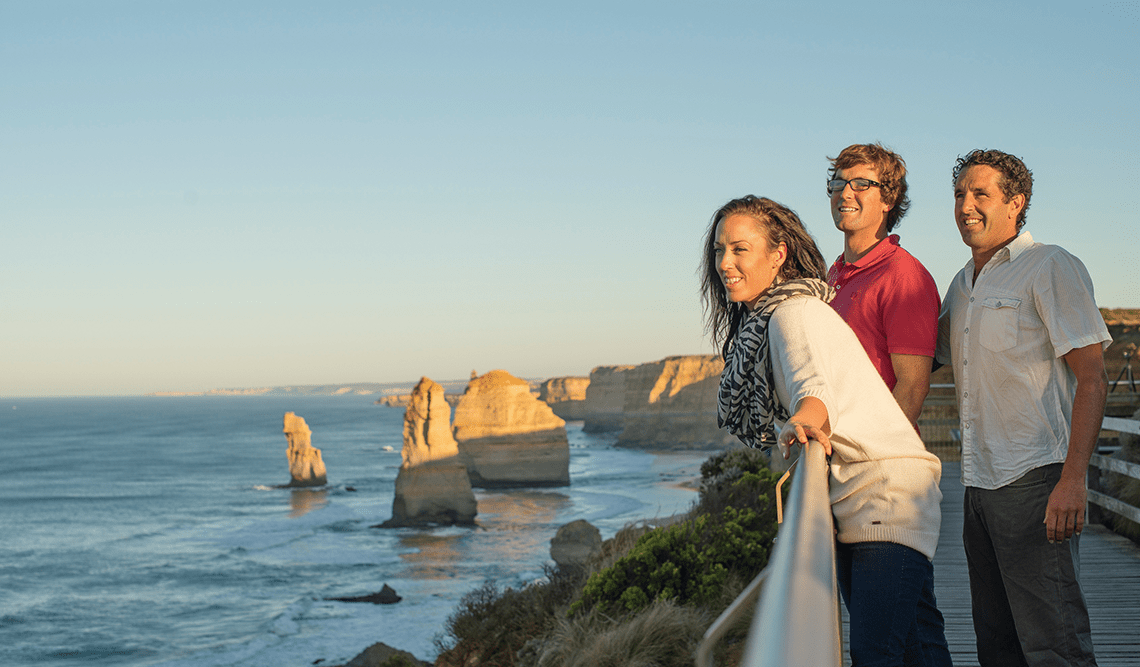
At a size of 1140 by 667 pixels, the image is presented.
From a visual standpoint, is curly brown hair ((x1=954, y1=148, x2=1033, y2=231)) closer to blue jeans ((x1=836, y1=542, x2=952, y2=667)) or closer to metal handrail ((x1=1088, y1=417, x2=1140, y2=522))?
blue jeans ((x1=836, y1=542, x2=952, y2=667))

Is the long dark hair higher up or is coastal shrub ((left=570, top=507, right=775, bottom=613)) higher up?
the long dark hair

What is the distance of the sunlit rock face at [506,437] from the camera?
213ft

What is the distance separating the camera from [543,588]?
1048 centimetres

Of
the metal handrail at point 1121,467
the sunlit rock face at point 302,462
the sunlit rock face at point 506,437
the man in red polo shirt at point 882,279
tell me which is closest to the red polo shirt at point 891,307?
the man in red polo shirt at point 882,279

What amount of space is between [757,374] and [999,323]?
1015 mm

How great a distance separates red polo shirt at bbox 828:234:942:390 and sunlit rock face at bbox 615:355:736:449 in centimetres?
9855

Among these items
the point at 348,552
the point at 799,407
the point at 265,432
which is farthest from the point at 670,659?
the point at 265,432

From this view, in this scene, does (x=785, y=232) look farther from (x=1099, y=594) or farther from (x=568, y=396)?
(x=568, y=396)

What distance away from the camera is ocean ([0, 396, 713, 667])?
1067 inches

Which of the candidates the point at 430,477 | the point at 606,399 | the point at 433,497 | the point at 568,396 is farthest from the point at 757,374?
the point at 568,396

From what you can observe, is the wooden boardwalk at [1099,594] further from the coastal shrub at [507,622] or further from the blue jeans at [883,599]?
the coastal shrub at [507,622]

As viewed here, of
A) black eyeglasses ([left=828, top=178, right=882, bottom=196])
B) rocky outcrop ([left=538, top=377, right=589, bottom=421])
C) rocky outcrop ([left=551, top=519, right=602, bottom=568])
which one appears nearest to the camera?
black eyeglasses ([left=828, top=178, right=882, bottom=196])

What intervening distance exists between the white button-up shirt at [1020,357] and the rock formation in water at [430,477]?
4607 cm

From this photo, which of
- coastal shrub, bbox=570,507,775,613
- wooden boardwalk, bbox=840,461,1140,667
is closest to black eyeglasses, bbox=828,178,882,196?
wooden boardwalk, bbox=840,461,1140,667
